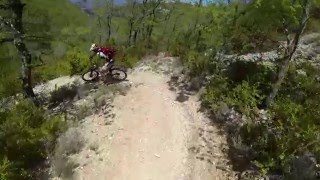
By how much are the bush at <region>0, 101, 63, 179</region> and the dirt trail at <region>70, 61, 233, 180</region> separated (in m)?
1.28

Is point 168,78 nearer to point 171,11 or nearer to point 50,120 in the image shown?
point 50,120

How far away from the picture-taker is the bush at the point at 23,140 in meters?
10.5

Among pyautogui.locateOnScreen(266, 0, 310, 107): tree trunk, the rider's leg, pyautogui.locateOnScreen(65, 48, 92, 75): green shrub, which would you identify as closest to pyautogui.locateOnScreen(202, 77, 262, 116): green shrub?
pyautogui.locateOnScreen(266, 0, 310, 107): tree trunk

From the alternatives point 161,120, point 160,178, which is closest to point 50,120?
point 161,120

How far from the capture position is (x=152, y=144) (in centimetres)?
1123

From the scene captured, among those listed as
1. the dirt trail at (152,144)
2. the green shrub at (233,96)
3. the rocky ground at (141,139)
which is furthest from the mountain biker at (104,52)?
the green shrub at (233,96)

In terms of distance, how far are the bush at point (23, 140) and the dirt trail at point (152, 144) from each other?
128cm

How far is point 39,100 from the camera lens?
14391mm

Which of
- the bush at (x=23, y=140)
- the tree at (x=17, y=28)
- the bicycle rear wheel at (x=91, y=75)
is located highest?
the tree at (x=17, y=28)


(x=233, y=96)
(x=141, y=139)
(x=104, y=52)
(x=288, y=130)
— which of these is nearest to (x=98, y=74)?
(x=104, y=52)

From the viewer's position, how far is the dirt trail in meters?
10.2

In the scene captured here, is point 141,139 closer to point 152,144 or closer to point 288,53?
point 152,144

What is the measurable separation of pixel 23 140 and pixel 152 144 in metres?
4.06

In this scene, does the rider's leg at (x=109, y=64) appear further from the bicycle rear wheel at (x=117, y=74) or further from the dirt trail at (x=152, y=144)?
the dirt trail at (x=152, y=144)
